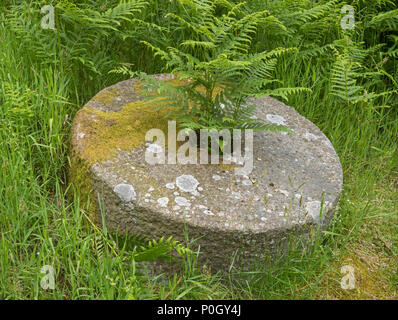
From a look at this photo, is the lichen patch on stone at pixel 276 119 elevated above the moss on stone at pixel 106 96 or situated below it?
below

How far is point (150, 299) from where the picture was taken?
7.93 ft

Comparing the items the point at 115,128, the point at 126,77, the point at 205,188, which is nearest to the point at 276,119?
the point at 205,188

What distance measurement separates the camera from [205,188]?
281 centimetres

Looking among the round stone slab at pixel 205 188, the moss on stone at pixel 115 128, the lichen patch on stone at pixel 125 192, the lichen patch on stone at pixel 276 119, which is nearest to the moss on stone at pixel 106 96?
the round stone slab at pixel 205 188

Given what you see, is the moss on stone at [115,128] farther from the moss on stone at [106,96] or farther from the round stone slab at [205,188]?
the moss on stone at [106,96]

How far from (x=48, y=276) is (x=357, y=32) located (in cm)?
344

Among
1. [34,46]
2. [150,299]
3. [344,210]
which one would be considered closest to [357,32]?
[344,210]

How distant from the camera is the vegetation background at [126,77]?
2.52 metres

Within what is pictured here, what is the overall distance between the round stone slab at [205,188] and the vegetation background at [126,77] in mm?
132

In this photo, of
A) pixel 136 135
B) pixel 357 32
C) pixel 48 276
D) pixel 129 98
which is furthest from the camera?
pixel 357 32

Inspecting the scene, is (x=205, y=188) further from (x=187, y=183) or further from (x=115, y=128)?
(x=115, y=128)

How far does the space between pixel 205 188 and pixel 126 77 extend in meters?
1.68

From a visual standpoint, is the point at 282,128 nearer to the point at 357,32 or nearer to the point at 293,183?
the point at 293,183

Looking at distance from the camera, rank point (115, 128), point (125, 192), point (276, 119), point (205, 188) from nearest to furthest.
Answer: point (125, 192) < point (205, 188) < point (115, 128) < point (276, 119)
